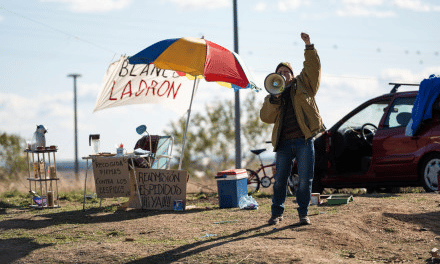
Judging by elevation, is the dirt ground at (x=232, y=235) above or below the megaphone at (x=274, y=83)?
A: below

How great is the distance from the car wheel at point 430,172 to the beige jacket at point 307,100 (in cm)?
398

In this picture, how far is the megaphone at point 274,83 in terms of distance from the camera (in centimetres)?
737

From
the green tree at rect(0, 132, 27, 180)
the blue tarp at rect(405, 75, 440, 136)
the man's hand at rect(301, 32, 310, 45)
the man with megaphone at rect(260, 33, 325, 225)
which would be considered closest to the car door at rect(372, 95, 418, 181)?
the blue tarp at rect(405, 75, 440, 136)

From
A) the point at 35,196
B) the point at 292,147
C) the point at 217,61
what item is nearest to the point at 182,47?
the point at 217,61

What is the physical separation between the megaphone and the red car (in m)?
4.24

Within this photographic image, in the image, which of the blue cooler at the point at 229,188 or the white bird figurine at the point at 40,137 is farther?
the white bird figurine at the point at 40,137

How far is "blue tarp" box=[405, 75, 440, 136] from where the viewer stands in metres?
10.5

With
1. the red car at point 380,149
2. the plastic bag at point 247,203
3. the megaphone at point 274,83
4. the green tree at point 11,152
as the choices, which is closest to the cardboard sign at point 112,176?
the plastic bag at point 247,203

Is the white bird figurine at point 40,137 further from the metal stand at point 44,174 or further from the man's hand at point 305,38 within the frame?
the man's hand at point 305,38

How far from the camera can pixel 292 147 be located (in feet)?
24.8

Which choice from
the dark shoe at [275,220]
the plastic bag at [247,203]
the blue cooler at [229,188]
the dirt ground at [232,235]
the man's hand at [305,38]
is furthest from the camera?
the blue cooler at [229,188]

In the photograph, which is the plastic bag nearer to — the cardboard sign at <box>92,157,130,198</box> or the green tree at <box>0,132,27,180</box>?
the cardboard sign at <box>92,157,130,198</box>

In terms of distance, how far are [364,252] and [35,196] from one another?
25.0 ft

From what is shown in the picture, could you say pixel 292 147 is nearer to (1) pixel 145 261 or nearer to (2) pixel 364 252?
(2) pixel 364 252
